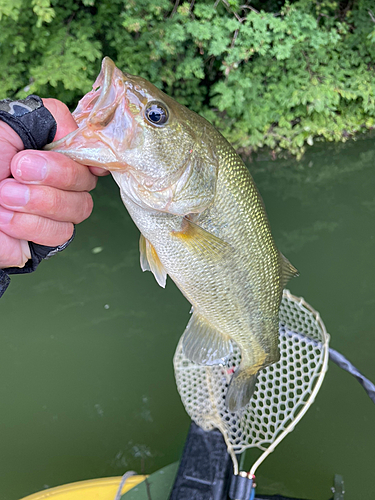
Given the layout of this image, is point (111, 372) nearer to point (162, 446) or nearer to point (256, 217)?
point (162, 446)

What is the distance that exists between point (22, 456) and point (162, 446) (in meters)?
0.97

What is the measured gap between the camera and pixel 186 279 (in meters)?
1.42

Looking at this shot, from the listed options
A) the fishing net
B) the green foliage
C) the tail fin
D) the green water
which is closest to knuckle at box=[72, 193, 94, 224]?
the tail fin

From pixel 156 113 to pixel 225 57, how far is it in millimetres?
3732

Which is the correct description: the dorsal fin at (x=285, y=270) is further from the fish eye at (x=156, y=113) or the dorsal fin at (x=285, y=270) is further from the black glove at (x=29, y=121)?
the black glove at (x=29, y=121)

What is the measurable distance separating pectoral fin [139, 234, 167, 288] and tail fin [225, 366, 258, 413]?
69 cm

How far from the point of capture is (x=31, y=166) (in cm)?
104

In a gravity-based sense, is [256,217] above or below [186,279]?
above

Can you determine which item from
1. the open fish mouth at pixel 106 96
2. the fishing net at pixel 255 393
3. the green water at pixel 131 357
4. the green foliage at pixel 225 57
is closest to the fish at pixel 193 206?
the open fish mouth at pixel 106 96

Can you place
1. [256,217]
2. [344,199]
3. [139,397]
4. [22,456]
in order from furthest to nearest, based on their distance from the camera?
[344,199] < [139,397] < [22,456] < [256,217]

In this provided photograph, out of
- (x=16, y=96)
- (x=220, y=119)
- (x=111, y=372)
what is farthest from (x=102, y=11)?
(x=111, y=372)

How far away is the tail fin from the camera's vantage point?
1.81m

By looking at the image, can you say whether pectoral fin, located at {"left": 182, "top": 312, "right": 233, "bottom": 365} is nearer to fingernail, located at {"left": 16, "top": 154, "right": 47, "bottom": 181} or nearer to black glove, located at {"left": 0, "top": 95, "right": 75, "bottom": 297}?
black glove, located at {"left": 0, "top": 95, "right": 75, "bottom": 297}

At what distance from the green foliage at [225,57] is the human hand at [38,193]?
9.66 ft
